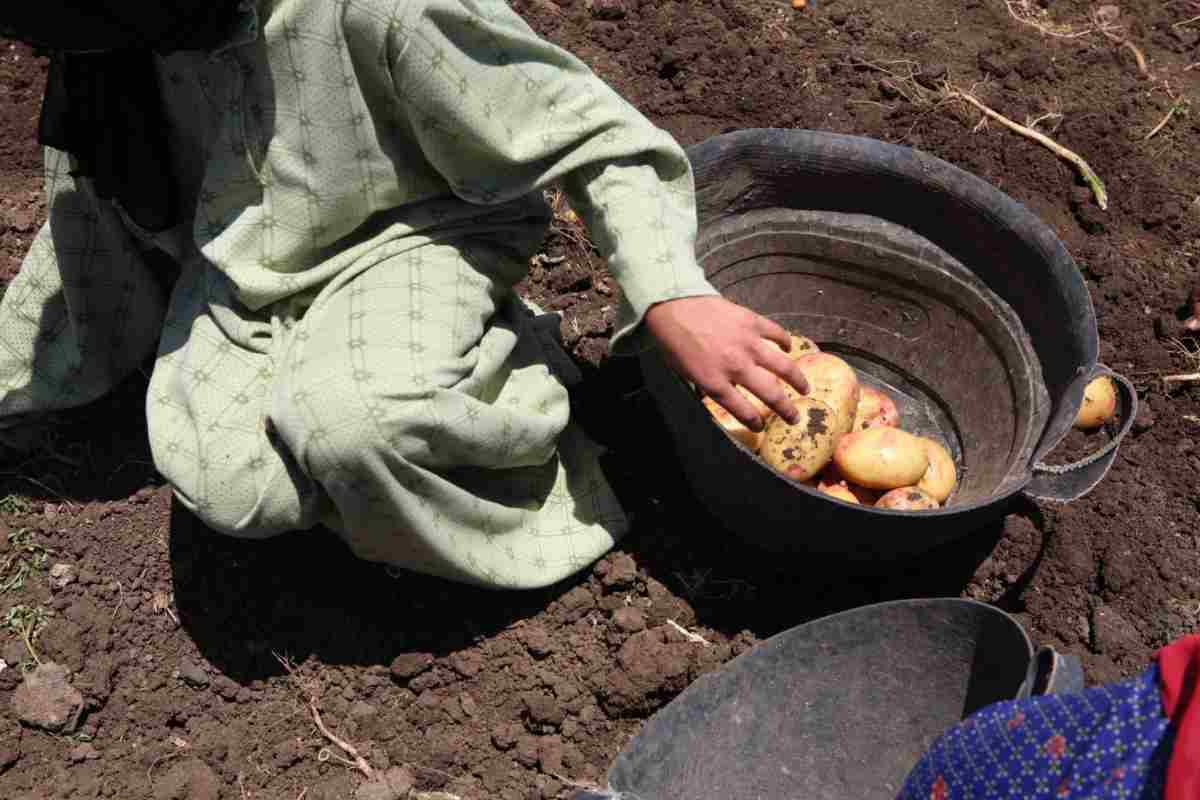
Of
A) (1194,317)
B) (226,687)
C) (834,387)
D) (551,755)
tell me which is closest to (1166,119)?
(1194,317)

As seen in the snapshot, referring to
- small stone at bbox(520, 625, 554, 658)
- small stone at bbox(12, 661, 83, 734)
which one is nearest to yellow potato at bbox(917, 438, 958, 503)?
small stone at bbox(520, 625, 554, 658)

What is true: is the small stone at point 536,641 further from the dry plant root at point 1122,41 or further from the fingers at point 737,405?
the dry plant root at point 1122,41

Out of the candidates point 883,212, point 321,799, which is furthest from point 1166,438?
point 321,799

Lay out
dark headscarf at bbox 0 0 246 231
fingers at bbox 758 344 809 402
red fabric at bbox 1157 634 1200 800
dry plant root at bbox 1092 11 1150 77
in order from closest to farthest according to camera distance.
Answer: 1. red fabric at bbox 1157 634 1200 800
2. dark headscarf at bbox 0 0 246 231
3. fingers at bbox 758 344 809 402
4. dry plant root at bbox 1092 11 1150 77

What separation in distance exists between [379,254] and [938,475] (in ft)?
3.57

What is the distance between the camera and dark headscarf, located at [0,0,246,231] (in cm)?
130

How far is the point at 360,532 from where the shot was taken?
5.82ft

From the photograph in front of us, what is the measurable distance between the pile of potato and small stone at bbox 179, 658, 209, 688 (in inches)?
41.1

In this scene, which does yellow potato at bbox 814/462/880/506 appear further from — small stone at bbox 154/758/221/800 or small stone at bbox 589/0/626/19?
small stone at bbox 589/0/626/19

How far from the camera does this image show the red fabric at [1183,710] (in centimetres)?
100

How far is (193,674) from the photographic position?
1.98 meters

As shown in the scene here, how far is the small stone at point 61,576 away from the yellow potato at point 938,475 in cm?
161

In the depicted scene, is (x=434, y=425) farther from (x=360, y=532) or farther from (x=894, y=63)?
(x=894, y=63)

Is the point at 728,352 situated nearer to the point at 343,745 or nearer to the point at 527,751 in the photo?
the point at 527,751
